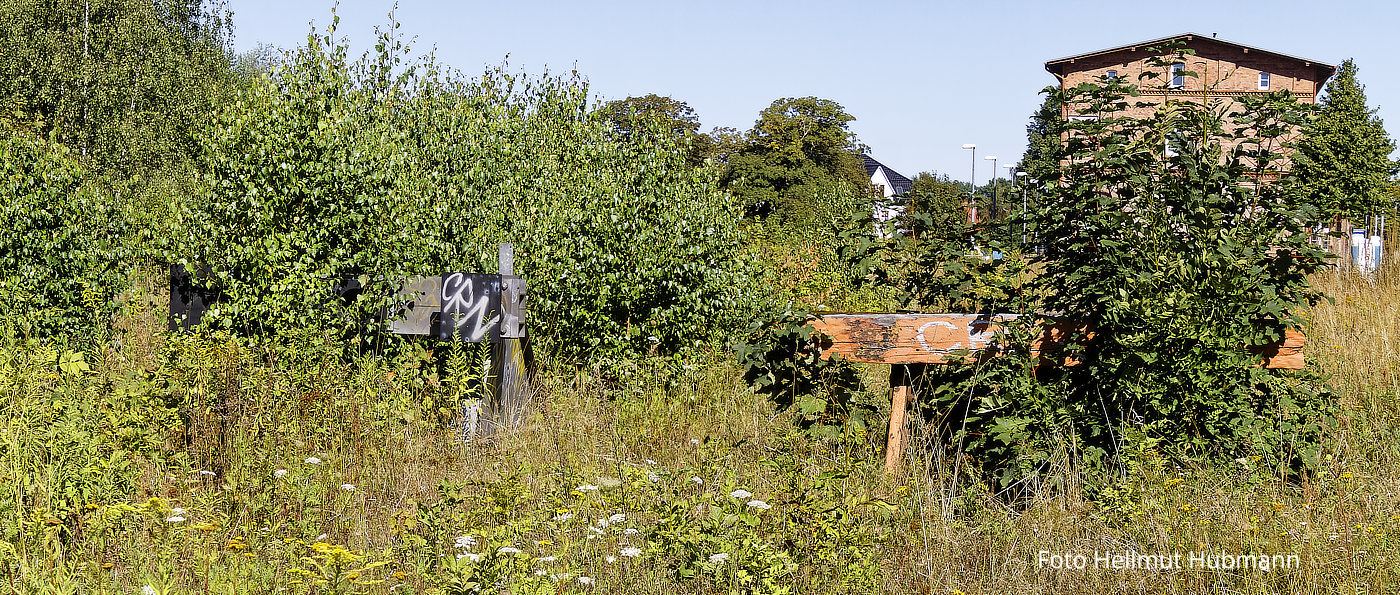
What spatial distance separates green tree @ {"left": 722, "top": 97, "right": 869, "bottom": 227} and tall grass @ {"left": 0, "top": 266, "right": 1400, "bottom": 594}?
33688 millimetres

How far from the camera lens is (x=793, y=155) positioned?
3984 cm

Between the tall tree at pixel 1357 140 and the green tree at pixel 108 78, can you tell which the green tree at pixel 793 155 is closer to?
the tall tree at pixel 1357 140

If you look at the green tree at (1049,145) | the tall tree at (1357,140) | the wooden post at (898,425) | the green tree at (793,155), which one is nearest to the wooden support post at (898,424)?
the wooden post at (898,425)

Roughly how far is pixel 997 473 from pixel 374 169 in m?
4.08

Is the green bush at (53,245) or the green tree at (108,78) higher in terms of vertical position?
the green tree at (108,78)

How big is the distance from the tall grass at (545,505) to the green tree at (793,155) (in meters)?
33.7

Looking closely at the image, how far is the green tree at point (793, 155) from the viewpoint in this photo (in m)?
38.7

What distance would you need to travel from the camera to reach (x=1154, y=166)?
3.60 meters

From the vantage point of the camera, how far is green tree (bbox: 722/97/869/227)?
127 ft

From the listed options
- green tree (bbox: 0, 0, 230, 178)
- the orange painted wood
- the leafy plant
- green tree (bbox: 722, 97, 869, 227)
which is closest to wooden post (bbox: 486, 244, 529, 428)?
the leafy plant

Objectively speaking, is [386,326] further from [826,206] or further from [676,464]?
[826,206]

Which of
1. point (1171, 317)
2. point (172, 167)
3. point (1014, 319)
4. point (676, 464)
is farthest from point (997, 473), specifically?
point (172, 167)

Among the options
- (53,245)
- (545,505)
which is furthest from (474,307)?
(53,245)

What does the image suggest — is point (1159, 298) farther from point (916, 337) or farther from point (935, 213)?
point (935, 213)
